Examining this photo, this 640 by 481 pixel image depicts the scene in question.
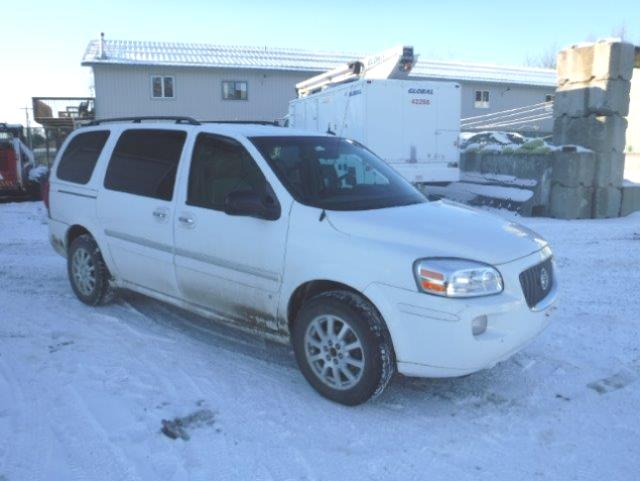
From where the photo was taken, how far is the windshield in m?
4.23

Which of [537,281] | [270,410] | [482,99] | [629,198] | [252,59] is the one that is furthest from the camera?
[482,99]

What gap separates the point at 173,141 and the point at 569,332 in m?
3.73

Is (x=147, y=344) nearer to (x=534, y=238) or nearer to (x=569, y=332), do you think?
(x=534, y=238)

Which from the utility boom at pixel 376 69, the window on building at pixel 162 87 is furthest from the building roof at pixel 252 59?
the utility boom at pixel 376 69

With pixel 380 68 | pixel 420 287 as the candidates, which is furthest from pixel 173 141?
pixel 380 68

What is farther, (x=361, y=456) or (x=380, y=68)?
(x=380, y=68)

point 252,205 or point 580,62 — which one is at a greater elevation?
point 580,62

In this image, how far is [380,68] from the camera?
14016 mm

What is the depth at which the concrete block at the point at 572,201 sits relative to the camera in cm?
1198

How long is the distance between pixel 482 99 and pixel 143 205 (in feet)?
98.9

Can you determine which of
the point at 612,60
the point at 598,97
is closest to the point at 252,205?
the point at 598,97

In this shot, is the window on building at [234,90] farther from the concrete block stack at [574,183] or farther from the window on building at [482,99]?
the concrete block stack at [574,183]

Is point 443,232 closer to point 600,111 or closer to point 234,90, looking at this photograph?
point 600,111

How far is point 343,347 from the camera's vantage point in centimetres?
380
